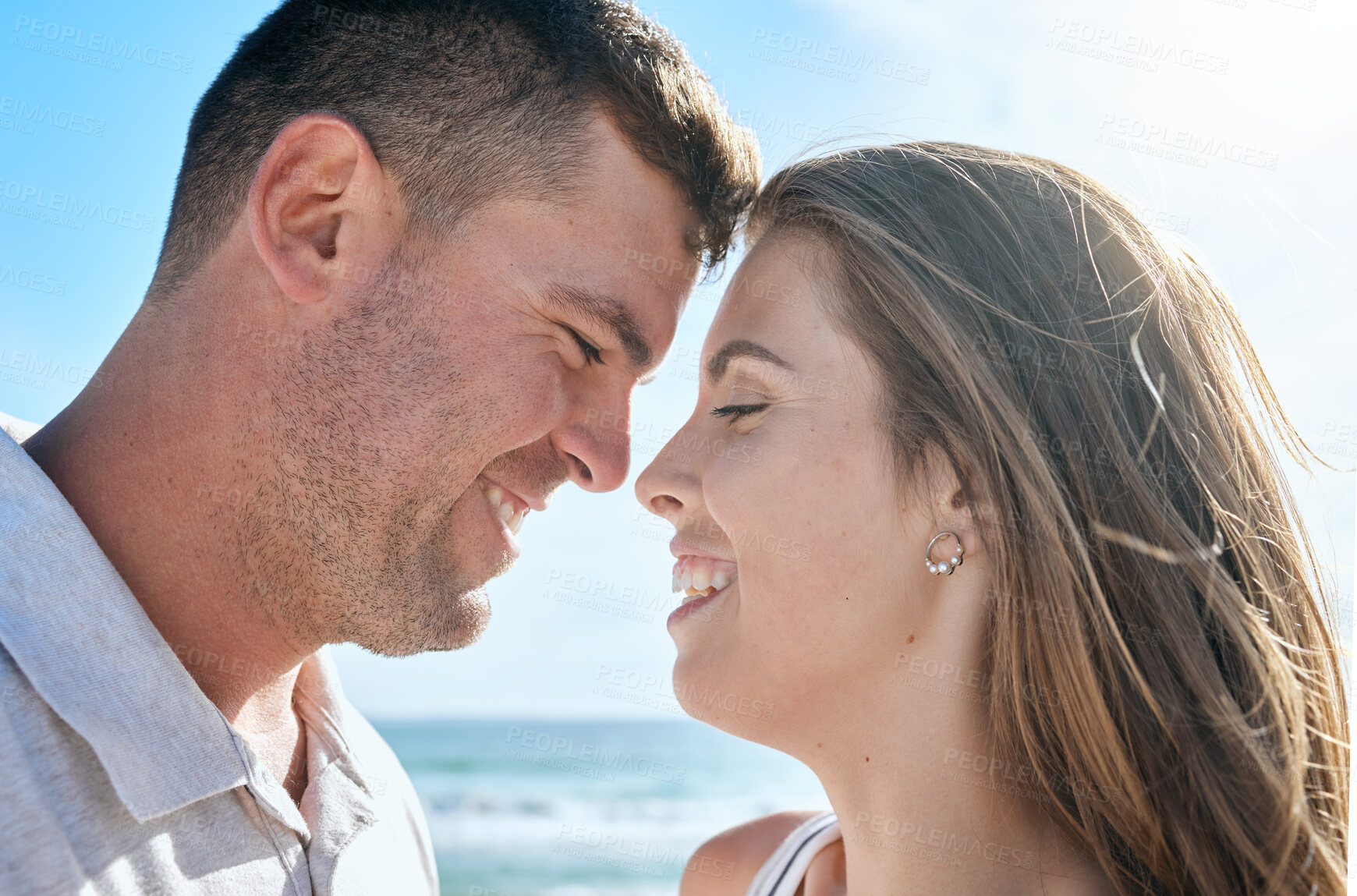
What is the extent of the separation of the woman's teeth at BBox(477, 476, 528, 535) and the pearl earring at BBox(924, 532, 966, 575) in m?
1.36

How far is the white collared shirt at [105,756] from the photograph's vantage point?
167cm

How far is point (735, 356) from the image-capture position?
2389 millimetres

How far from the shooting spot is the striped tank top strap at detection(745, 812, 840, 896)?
2.77m

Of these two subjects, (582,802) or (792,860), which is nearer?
(792,860)

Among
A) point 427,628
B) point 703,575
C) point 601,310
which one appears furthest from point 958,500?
point 427,628

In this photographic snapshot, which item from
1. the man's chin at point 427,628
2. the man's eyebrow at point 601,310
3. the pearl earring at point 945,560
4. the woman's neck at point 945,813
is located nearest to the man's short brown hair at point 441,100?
the man's eyebrow at point 601,310

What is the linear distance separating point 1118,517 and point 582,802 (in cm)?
Result: 1560

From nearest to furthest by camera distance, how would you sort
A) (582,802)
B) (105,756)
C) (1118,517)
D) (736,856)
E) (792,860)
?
(105,756)
(1118,517)
(792,860)
(736,856)
(582,802)

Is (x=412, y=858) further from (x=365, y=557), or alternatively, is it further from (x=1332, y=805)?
(x=1332, y=805)

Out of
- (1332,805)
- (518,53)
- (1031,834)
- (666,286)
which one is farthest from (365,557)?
(1332,805)

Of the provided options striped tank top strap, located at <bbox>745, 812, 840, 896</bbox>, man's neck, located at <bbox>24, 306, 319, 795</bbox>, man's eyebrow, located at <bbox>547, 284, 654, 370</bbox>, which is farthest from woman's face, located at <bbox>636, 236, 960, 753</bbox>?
man's neck, located at <bbox>24, 306, 319, 795</bbox>

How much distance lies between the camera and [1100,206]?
239 cm

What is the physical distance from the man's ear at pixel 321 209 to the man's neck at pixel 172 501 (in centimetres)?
37

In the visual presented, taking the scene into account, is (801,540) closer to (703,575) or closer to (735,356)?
(703,575)
